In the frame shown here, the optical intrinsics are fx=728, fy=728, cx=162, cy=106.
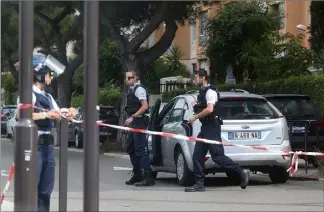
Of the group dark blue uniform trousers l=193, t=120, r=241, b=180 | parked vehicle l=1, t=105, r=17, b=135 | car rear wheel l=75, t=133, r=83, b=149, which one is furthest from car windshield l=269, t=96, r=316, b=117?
parked vehicle l=1, t=105, r=17, b=135

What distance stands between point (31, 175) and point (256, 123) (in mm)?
5645

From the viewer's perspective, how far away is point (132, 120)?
12031mm

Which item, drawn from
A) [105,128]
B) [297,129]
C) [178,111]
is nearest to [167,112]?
[178,111]

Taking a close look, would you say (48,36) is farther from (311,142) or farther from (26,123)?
(26,123)

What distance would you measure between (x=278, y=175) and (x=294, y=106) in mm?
3233

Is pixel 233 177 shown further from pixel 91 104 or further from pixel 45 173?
pixel 91 104

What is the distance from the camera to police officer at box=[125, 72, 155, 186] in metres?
12.0

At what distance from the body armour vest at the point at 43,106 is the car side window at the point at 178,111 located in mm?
4467

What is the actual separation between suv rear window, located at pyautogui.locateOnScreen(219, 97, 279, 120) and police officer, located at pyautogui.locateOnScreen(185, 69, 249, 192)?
668 mm

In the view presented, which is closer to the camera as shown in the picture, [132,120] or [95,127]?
Answer: [95,127]

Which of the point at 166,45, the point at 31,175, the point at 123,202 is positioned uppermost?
the point at 166,45

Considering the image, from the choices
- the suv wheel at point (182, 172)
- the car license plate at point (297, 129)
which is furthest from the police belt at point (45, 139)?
the car license plate at point (297, 129)

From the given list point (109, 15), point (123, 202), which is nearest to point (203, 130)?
point (123, 202)

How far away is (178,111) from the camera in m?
12.6
